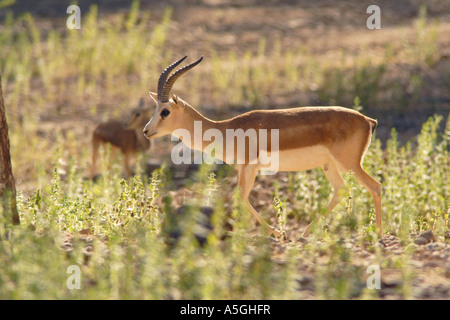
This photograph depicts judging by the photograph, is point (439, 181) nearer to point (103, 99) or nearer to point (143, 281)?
point (143, 281)

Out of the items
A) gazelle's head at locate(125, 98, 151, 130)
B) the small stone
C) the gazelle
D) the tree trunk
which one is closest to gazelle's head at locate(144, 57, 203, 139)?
the tree trunk

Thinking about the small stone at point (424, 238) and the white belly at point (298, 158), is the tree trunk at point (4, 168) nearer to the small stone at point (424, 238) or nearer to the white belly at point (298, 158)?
the white belly at point (298, 158)

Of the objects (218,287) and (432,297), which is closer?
(218,287)

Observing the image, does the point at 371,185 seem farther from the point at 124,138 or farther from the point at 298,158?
the point at 124,138

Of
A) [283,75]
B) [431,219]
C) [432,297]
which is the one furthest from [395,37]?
[432,297]

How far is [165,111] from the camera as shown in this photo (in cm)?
732

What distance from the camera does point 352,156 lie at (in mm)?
7270

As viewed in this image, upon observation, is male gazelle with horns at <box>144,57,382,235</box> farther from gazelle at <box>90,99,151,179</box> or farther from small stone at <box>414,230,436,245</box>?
gazelle at <box>90,99,151,179</box>

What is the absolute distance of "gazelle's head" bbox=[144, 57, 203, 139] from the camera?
7.24m

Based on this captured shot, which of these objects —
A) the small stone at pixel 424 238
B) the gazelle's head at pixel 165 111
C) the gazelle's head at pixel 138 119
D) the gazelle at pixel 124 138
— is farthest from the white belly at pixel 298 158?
the gazelle's head at pixel 138 119

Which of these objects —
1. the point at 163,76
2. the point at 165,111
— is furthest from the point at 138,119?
the point at 163,76

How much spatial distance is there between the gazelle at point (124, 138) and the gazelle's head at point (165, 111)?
384 cm

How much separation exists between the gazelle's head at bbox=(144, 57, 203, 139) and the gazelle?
12.6 ft
